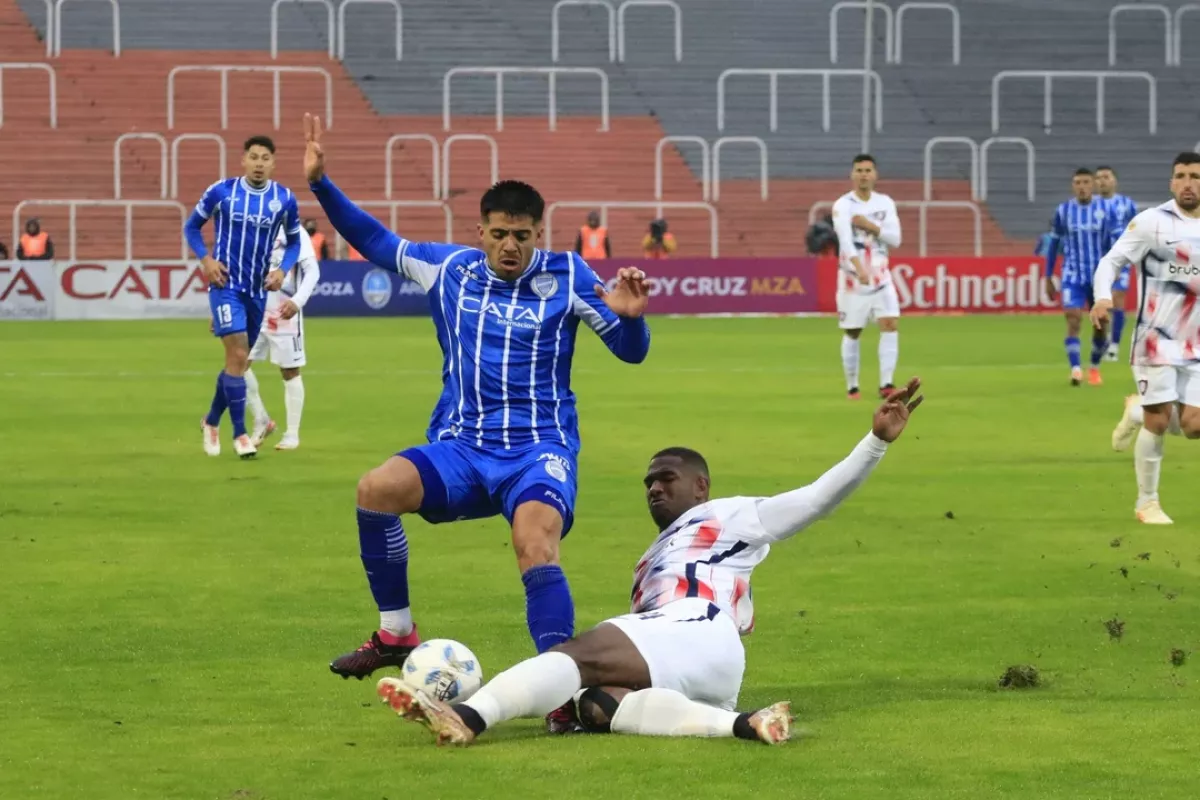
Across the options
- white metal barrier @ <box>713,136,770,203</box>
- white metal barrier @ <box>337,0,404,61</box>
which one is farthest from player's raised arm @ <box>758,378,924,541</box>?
white metal barrier @ <box>337,0,404,61</box>

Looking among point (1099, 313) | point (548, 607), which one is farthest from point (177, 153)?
point (548, 607)

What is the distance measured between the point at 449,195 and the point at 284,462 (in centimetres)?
2400

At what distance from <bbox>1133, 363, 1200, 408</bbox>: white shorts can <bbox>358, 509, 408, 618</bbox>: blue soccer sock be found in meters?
5.67

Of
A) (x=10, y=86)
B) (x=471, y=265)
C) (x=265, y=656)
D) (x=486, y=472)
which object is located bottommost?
(x=265, y=656)

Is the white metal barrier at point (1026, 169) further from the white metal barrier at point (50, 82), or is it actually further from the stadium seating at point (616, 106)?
the white metal barrier at point (50, 82)

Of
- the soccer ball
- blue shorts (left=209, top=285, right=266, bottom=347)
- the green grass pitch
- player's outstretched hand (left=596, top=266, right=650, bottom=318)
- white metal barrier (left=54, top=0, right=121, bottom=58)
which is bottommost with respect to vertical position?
the green grass pitch

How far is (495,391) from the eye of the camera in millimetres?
Result: 7719

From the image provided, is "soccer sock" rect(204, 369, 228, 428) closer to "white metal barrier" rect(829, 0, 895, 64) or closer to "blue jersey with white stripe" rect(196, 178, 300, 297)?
"blue jersey with white stripe" rect(196, 178, 300, 297)

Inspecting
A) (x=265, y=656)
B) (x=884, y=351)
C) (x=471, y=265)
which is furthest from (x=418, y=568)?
(x=884, y=351)

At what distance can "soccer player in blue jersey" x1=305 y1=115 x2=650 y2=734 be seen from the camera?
24.6ft

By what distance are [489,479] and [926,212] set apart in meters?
33.8

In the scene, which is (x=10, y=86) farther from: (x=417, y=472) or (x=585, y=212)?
(x=417, y=472)

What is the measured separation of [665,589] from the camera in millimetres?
7000

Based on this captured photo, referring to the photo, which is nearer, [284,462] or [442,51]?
[284,462]
